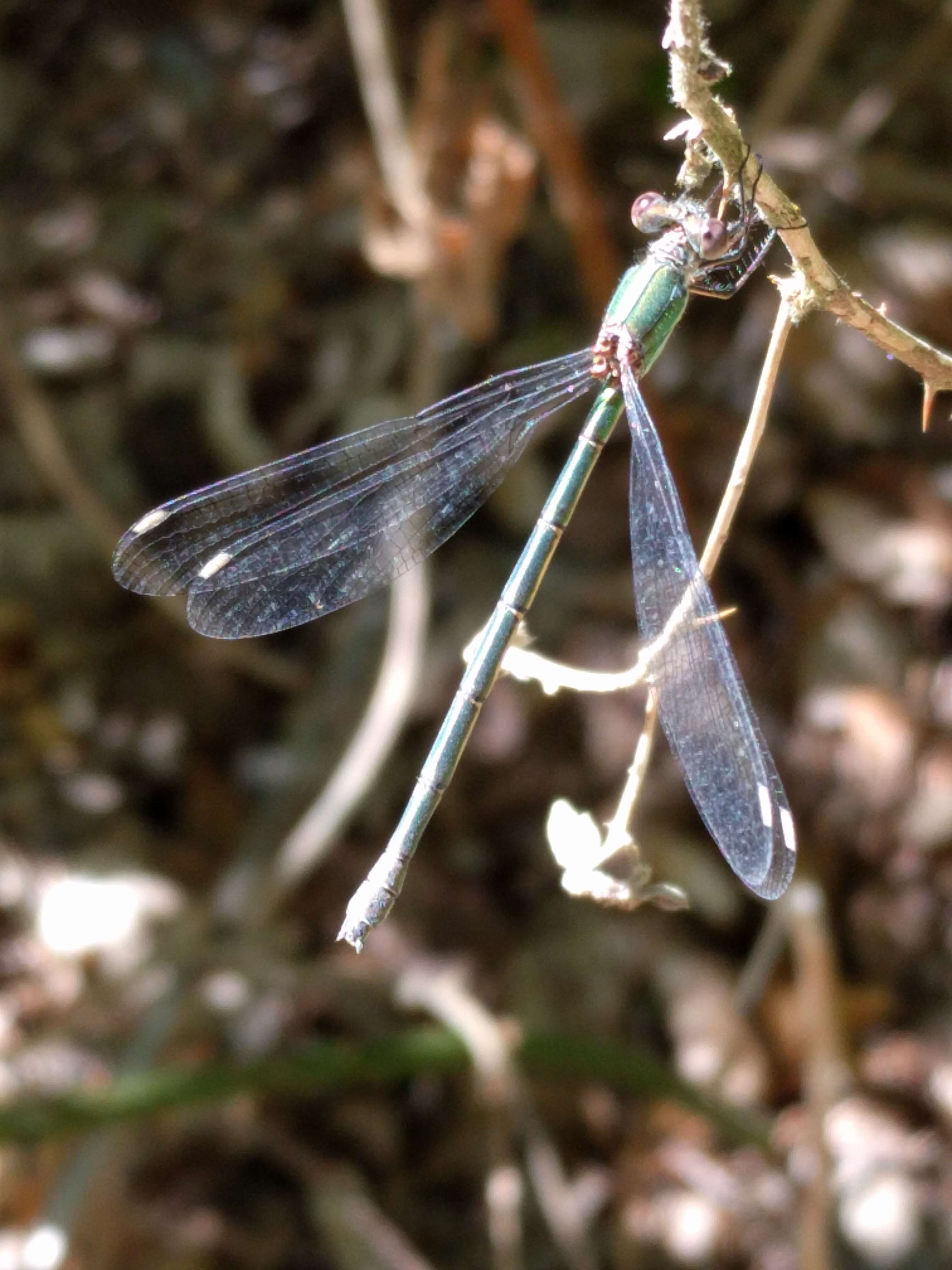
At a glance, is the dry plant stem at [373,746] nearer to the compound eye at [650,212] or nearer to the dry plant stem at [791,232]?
the compound eye at [650,212]

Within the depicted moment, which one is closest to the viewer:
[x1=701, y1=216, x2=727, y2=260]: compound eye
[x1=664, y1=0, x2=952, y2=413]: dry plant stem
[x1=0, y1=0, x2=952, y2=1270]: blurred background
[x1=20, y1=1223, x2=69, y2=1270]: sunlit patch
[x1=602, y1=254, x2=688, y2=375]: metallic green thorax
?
[x1=664, y1=0, x2=952, y2=413]: dry plant stem

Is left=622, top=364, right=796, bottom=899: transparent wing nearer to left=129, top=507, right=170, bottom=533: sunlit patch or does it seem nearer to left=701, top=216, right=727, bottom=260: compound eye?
left=701, top=216, right=727, bottom=260: compound eye

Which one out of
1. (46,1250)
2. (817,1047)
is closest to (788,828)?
(817,1047)

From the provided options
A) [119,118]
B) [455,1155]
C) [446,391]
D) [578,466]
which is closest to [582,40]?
[446,391]

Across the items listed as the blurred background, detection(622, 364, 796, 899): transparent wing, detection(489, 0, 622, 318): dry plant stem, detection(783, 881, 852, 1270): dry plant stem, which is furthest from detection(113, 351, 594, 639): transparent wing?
detection(783, 881, 852, 1270): dry plant stem

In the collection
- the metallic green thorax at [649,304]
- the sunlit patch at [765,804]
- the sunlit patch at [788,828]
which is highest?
the metallic green thorax at [649,304]

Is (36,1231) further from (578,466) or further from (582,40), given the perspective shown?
(582,40)

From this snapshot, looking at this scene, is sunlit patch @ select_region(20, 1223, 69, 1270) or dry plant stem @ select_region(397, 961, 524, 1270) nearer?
sunlit patch @ select_region(20, 1223, 69, 1270)

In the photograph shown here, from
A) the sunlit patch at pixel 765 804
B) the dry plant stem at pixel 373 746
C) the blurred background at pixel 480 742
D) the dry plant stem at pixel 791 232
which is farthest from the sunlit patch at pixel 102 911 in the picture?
the dry plant stem at pixel 791 232
